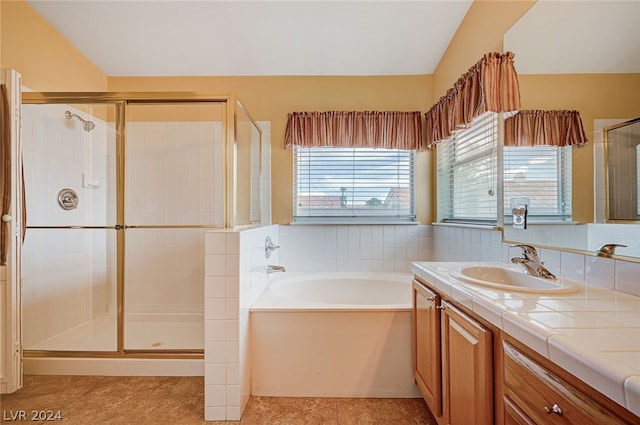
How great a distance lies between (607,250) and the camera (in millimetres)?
985

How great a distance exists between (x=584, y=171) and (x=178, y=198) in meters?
2.75

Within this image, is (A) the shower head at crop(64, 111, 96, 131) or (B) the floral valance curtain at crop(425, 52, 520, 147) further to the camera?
(A) the shower head at crop(64, 111, 96, 131)

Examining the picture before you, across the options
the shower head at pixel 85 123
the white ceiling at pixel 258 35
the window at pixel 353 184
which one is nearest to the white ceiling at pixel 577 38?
the white ceiling at pixel 258 35

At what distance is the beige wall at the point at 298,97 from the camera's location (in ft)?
8.66

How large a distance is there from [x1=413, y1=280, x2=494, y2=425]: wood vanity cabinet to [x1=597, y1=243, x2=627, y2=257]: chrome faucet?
543mm

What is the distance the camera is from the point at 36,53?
2.06m

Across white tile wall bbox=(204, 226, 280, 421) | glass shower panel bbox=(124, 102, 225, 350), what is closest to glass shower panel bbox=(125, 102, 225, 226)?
glass shower panel bbox=(124, 102, 225, 350)

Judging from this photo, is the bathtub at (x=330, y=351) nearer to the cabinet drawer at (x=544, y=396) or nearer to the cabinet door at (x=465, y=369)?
the cabinet door at (x=465, y=369)

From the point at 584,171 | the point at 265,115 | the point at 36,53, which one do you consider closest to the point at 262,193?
the point at 265,115

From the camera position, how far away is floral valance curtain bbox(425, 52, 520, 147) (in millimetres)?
1483

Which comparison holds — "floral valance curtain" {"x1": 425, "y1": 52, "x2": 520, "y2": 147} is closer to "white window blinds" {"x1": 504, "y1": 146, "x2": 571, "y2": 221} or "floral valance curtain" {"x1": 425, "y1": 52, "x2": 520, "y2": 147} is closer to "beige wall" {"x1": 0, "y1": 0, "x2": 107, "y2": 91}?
"white window blinds" {"x1": 504, "y1": 146, "x2": 571, "y2": 221}

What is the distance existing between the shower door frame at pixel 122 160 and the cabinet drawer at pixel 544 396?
146 centimetres

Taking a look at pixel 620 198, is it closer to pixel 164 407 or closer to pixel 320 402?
pixel 320 402

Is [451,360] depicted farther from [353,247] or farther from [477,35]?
[477,35]
